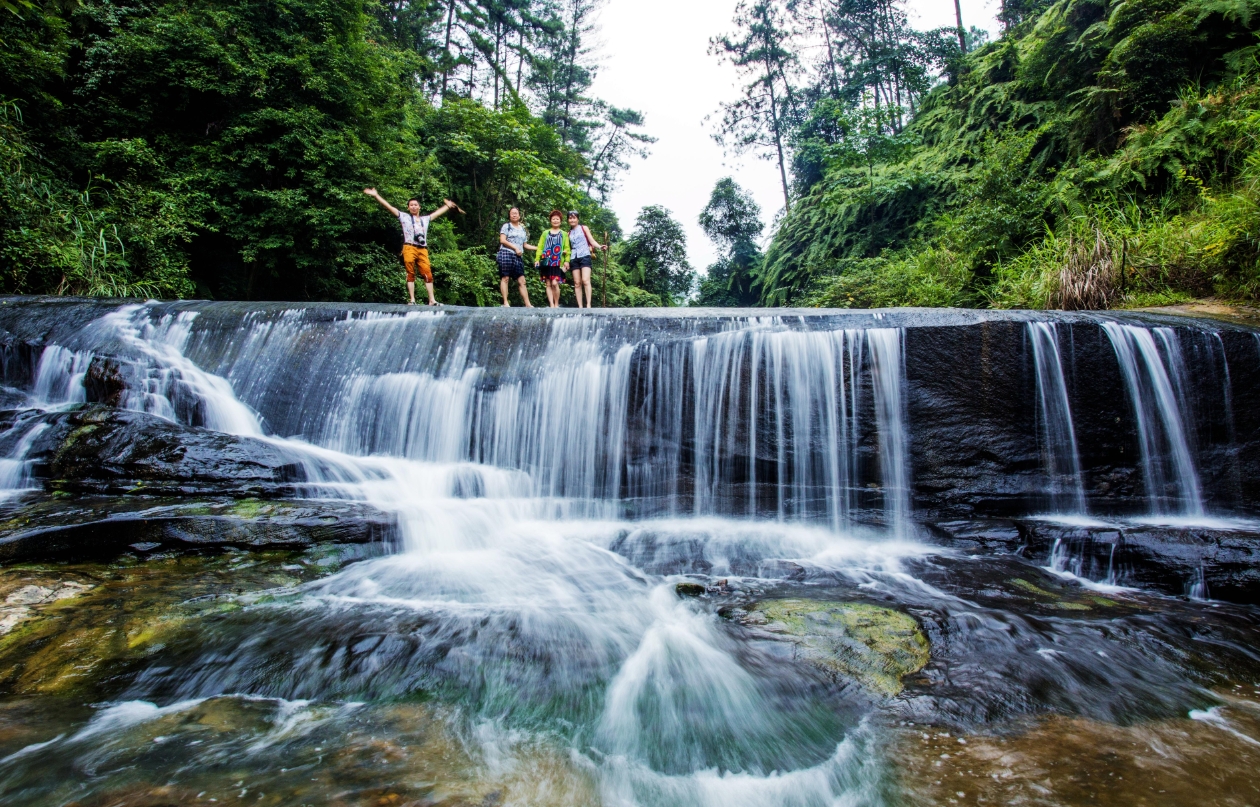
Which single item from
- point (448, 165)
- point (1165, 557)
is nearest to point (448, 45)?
point (448, 165)

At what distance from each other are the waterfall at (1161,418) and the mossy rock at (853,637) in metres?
3.78

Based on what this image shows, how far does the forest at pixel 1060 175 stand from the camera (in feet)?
24.3

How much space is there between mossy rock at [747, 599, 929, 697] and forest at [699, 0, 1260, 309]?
6671 millimetres

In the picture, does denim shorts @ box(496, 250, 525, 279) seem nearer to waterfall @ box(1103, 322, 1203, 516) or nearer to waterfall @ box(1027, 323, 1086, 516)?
waterfall @ box(1027, 323, 1086, 516)

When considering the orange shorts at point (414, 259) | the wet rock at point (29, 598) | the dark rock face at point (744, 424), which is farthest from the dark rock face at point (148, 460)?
the orange shorts at point (414, 259)

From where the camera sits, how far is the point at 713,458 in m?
5.93

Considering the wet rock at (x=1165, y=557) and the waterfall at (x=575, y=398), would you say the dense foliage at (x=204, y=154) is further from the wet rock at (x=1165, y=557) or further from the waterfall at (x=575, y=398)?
the wet rock at (x=1165, y=557)

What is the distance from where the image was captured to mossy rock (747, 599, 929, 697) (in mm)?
2918

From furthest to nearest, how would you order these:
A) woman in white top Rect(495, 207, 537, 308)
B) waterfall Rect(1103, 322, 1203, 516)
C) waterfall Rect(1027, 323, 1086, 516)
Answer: woman in white top Rect(495, 207, 537, 308), waterfall Rect(1027, 323, 1086, 516), waterfall Rect(1103, 322, 1203, 516)

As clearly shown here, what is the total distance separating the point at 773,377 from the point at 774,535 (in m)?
1.64

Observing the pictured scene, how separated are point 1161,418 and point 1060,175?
7.13 meters

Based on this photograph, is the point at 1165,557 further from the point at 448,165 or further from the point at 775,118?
the point at 775,118

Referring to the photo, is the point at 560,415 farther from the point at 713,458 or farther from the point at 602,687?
the point at 602,687

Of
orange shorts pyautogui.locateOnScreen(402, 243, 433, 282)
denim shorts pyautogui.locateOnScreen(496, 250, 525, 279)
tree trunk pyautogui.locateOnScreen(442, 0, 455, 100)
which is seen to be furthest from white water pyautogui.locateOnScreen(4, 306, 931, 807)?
tree trunk pyautogui.locateOnScreen(442, 0, 455, 100)
